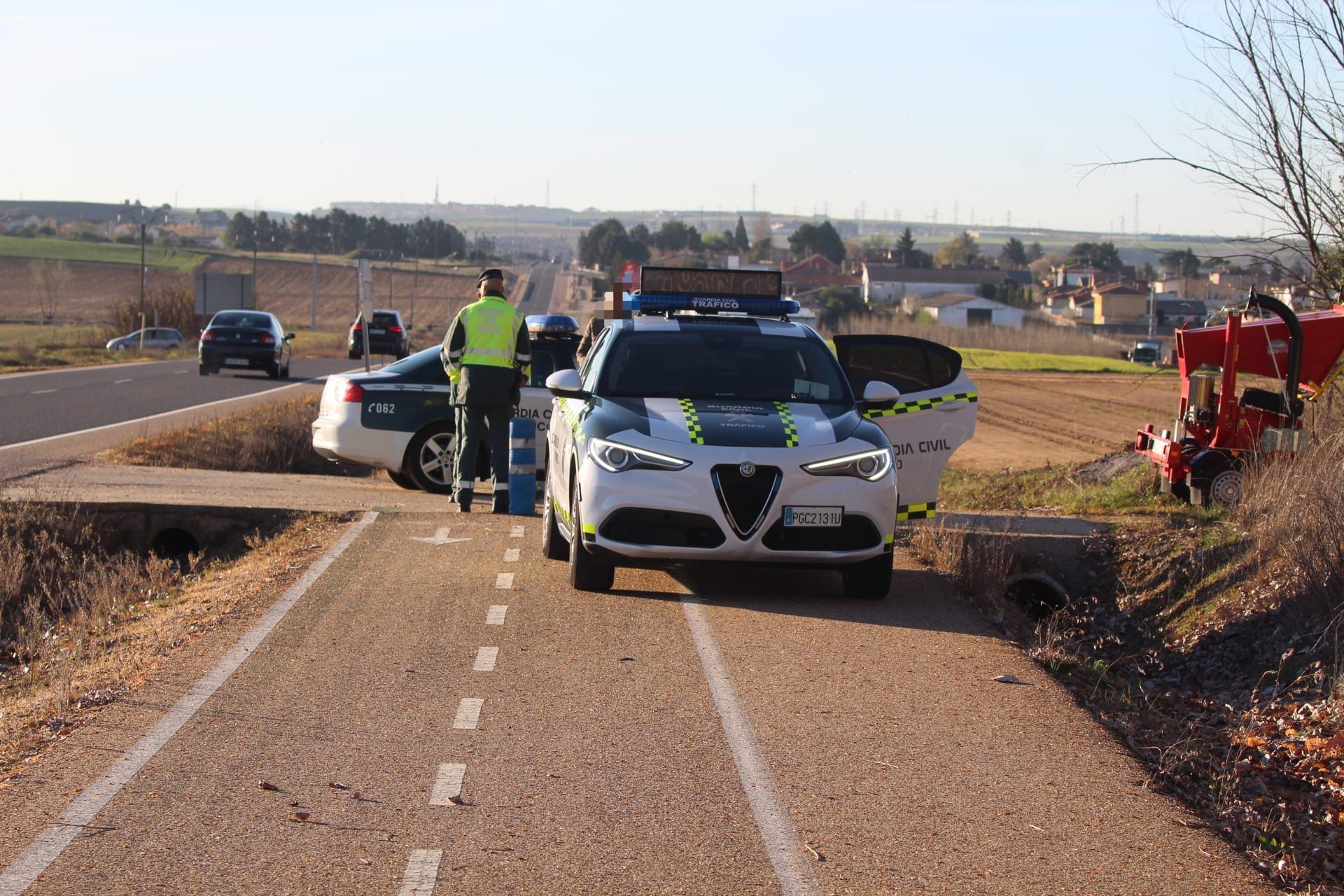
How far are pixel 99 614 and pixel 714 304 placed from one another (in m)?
4.85

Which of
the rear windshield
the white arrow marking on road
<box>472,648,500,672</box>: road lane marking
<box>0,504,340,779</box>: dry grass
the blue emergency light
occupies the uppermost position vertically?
the blue emergency light

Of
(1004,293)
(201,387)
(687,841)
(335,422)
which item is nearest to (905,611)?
(687,841)

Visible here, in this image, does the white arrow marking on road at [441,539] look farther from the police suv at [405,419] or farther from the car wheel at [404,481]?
the car wheel at [404,481]

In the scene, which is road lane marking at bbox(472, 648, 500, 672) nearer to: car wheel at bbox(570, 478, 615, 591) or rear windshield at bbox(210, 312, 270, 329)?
car wheel at bbox(570, 478, 615, 591)

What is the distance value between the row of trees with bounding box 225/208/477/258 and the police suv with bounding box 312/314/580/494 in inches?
7006

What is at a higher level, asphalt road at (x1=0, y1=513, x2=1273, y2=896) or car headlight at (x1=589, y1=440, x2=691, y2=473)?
car headlight at (x1=589, y1=440, x2=691, y2=473)

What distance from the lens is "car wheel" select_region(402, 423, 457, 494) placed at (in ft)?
45.9

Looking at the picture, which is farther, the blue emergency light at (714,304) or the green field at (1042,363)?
the green field at (1042,363)

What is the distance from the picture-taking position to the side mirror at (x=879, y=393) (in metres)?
9.45

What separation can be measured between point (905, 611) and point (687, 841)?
4.22 meters

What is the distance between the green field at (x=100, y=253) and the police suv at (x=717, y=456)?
127 metres

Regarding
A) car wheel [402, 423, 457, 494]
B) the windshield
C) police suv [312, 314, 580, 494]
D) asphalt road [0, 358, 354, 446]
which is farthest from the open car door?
asphalt road [0, 358, 354, 446]

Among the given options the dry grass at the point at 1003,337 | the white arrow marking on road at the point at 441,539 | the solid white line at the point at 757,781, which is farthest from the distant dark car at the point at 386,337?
the dry grass at the point at 1003,337

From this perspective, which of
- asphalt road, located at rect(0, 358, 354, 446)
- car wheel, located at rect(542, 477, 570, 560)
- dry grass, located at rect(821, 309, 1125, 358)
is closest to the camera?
car wheel, located at rect(542, 477, 570, 560)
